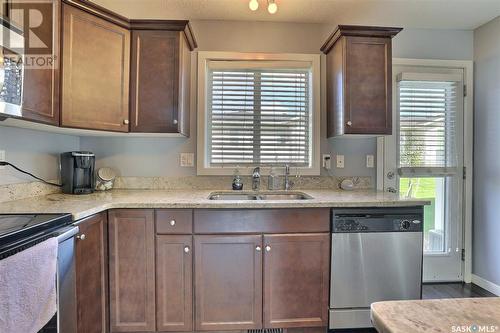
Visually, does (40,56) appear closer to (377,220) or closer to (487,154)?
(377,220)

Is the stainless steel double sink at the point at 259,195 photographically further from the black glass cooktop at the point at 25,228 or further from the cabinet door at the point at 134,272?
the black glass cooktop at the point at 25,228

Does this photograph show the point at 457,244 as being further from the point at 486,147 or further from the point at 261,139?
the point at 261,139

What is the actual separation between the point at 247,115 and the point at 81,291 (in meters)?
1.79

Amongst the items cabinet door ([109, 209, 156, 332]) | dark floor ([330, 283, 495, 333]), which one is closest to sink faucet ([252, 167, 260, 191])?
cabinet door ([109, 209, 156, 332])

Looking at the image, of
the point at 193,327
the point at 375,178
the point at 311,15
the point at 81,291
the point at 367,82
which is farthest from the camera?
the point at 375,178

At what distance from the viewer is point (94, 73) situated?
1.88 metres

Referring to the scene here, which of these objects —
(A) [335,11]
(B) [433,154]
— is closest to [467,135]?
(B) [433,154]

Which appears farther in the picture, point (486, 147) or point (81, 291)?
point (486, 147)

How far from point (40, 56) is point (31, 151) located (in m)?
0.70

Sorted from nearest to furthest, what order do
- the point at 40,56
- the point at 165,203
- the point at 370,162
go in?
the point at 40,56, the point at 165,203, the point at 370,162

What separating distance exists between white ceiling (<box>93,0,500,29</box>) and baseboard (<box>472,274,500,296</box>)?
2.37 metres

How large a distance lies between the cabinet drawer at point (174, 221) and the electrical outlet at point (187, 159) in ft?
2.43

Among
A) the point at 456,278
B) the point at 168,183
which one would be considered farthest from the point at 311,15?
the point at 456,278

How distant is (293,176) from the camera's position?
2.49 metres
